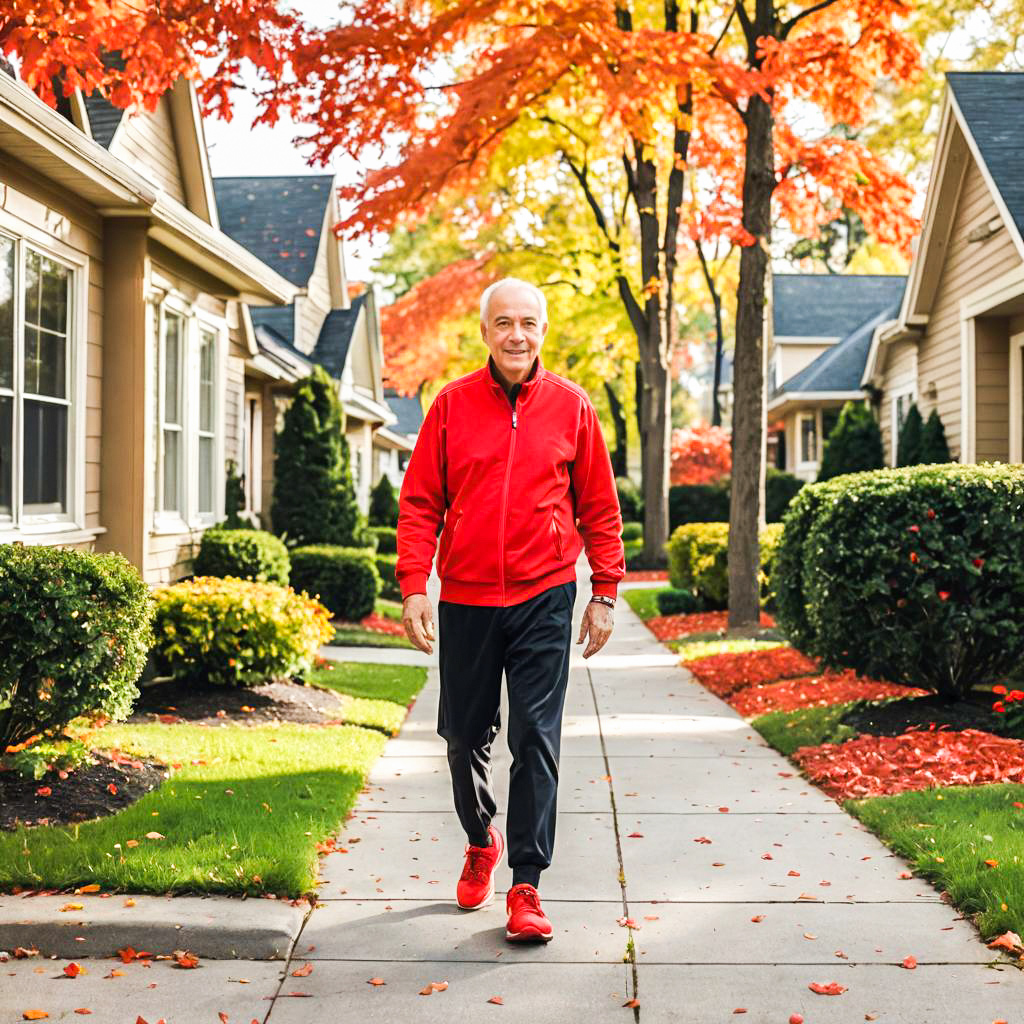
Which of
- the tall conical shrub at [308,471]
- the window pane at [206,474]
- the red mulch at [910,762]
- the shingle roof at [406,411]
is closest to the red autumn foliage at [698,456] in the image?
the shingle roof at [406,411]

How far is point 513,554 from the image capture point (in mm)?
4359

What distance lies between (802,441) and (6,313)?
27.1 m

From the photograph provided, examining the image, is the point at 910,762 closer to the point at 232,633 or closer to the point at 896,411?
the point at 232,633

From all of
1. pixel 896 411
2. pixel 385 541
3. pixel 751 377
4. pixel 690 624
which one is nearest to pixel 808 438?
pixel 896 411

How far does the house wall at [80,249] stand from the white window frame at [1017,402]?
988 cm

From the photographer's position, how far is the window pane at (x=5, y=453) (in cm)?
811

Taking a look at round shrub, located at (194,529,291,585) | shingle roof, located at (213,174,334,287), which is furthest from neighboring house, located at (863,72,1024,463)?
shingle roof, located at (213,174,334,287)

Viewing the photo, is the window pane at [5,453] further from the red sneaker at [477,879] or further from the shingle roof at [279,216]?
the shingle roof at [279,216]

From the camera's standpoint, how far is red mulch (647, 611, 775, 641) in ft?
46.9

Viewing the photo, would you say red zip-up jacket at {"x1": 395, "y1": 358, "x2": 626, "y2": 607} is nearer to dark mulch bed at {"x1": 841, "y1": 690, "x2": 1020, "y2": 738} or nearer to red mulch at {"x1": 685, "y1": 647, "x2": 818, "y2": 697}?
dark mulch bed at {"x1": 841, "y1": 690, "x2": 1020, "y2": 738}

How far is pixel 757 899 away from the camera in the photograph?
4.77 m

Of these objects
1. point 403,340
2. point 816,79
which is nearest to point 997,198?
point 816,79

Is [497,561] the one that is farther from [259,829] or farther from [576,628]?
[576,628]

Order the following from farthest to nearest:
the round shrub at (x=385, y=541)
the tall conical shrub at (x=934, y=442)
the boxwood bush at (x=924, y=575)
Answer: the round shrub at (x=385, y=541), the tall conical shrub at (x=934, y=442), the boxwood bush at (x=924, y=575)
